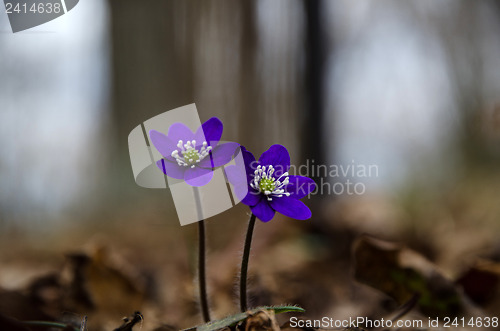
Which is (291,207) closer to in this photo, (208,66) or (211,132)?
(211,132)

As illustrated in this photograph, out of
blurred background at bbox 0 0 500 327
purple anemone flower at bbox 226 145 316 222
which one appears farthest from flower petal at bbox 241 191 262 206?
blurred background at bbox 0 0 500 327

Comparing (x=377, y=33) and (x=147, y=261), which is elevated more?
(x=377, y=33)

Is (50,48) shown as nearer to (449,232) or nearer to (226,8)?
(226,8)

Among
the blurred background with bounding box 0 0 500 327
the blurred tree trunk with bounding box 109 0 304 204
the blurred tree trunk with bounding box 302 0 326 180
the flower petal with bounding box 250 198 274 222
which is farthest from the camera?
the blurred tree trunk with bounding box 302 0 326 180

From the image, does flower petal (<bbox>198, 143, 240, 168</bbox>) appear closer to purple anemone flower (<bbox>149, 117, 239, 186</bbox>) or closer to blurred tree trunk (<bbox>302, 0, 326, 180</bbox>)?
purple anemone flower (<bbox>149, 117, 239, 186</bbox>)

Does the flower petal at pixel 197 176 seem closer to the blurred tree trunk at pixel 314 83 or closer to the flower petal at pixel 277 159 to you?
the flower petal at pixel 277 159

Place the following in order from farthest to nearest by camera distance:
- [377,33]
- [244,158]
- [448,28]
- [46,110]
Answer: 1. [448,28]
2. [377,33]
3. [46,110]
4. [244,158]

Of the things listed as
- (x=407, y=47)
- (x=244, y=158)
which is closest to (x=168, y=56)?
(x=407, y=47)
